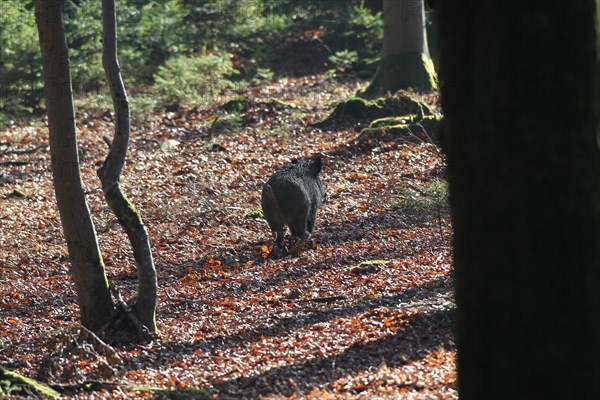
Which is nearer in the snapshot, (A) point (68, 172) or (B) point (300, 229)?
(A) point (68, 172)

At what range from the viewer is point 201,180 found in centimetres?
1592

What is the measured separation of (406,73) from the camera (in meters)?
20.0

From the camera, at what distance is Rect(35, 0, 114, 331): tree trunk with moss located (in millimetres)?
8164

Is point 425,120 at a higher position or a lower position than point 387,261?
higher

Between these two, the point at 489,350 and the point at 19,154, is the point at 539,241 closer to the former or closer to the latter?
the point at 489,350

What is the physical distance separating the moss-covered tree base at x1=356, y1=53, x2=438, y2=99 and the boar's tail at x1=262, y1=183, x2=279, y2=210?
888cm

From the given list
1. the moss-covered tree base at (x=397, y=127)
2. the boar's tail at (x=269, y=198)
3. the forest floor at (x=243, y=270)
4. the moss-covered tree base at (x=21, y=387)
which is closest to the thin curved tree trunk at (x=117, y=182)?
the forest floor at (x=243, y=270)

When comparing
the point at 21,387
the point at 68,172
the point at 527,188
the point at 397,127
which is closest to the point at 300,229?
the point at 68,172

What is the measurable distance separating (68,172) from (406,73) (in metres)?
12.9

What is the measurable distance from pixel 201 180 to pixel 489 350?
38.5 ft

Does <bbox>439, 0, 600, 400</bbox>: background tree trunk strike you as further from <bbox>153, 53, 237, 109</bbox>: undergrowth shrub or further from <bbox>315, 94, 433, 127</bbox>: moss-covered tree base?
<bbox>153, 53, 237, 109</bbox>: undergrowth shrub

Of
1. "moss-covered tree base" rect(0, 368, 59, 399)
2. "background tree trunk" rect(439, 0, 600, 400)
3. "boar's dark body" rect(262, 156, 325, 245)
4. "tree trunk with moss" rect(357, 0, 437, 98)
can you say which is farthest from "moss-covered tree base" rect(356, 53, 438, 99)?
"background tree trunk" rect(439, 0, 600, 400)

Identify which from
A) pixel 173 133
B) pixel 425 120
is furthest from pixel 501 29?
pixel 173 133

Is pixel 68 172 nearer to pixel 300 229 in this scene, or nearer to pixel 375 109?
pixel 300 229
